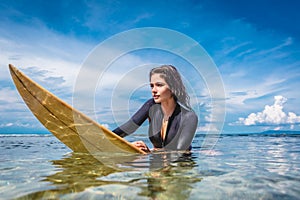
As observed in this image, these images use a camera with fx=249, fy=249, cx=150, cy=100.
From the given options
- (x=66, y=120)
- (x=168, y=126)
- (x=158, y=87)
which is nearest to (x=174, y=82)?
(x=158, y=87)

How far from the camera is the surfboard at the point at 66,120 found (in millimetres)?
4175

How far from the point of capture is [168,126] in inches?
212

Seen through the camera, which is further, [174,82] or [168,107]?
[168,107]

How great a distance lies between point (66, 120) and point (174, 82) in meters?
2.26

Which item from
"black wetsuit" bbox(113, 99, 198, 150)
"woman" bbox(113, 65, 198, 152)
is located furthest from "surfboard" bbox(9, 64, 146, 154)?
"black wetsuit" bbox(113, 99, 198, 150)

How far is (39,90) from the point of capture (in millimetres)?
4289

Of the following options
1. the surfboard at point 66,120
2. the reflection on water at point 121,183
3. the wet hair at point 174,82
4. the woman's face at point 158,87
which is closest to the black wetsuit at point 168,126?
the wet hair at point 174,82

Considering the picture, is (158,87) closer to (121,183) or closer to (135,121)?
(135,121)

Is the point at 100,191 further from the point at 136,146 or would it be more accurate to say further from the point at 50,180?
the point at 136,146

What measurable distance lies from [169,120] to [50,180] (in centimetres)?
318

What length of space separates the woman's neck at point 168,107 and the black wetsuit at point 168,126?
0.08m

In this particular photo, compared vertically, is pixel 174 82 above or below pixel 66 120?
above

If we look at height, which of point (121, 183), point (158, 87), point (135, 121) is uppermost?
point (158, 87)

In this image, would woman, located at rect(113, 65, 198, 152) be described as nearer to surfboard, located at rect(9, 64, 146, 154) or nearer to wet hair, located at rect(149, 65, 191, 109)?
wet hair, located at rect(149, 65, 191, 109)
